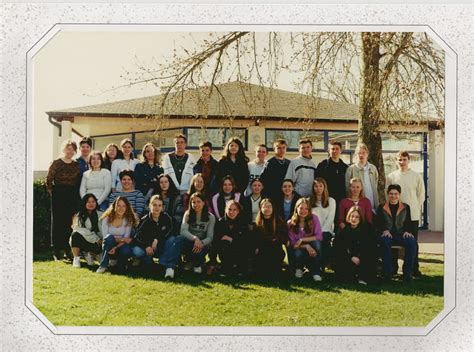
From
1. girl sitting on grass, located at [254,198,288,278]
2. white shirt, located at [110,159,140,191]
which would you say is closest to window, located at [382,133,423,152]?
girl sitting on grass, located at [254,198,288,278]

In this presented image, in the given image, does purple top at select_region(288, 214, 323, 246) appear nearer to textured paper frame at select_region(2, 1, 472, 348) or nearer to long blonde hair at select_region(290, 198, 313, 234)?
long blonde hair at select_region(290, 198, 313, 234)

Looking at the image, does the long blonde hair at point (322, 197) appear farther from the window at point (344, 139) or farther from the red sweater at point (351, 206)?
the window at point (344, 139)

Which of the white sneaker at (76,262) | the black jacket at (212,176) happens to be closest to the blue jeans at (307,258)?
the black jacket at (212,176)

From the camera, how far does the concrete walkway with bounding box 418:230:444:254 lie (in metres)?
6.76

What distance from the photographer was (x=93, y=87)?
6996 millimetres

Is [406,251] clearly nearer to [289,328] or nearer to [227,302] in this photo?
Result: [289,328]

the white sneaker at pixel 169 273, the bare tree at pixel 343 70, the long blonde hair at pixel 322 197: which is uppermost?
the bare tree at pixel 343 70

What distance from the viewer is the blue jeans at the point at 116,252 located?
6676mm

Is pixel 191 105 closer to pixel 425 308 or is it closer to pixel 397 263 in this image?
pixel 397 263

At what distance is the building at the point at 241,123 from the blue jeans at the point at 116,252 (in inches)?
50.6

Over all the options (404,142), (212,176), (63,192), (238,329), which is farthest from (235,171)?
(404,142)

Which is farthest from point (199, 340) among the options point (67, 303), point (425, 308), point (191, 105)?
point (191, 105)

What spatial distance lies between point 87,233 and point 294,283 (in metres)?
2.33

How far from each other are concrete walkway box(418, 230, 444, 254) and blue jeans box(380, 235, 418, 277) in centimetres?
25
